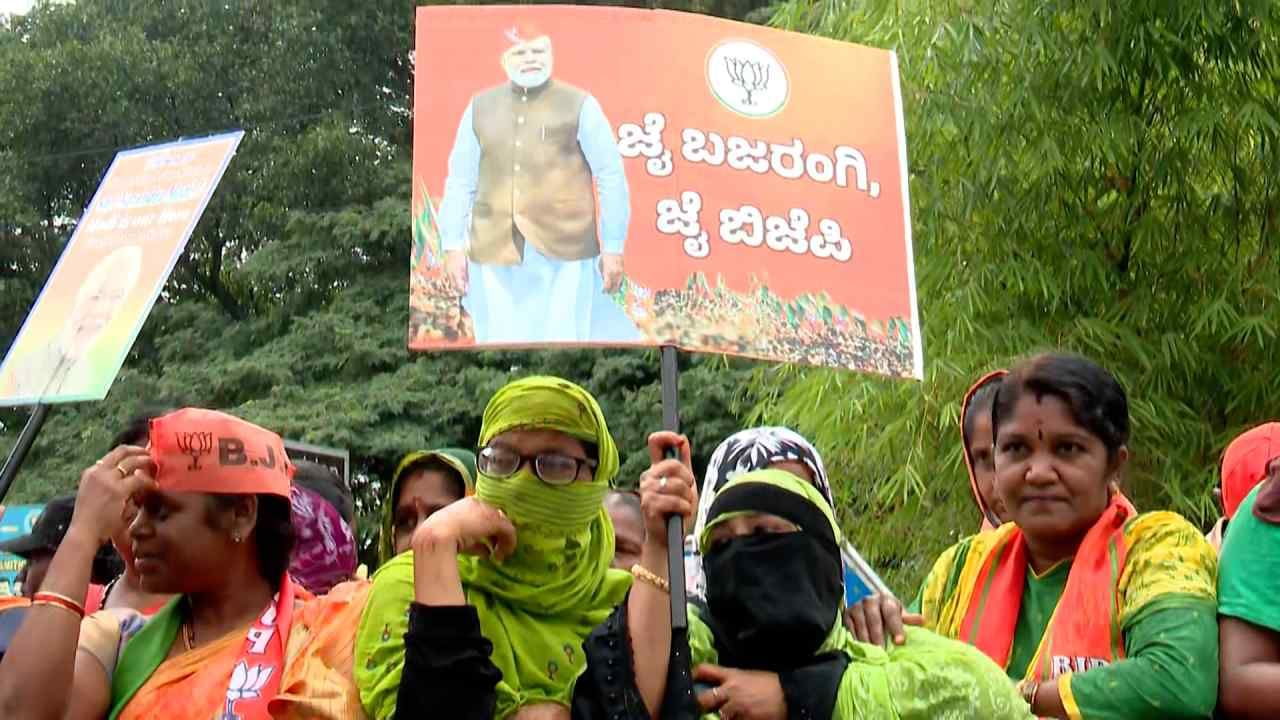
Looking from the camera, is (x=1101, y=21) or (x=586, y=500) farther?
(x=1101, y=21)

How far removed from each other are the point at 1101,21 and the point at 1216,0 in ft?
1.71

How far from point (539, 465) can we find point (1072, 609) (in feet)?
3.66

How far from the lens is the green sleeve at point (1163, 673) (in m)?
3.08

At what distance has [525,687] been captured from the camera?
10.5 ft

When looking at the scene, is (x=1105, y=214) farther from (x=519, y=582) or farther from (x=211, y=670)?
(x=211, y=670)

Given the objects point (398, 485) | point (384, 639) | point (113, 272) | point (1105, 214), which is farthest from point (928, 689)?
point (1105, 214)

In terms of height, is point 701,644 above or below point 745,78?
below

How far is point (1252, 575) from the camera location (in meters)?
3.13

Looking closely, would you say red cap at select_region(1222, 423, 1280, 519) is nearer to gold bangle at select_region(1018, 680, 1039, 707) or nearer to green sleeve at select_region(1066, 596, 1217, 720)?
green sleeve at select_region(1066, 596, 1217, 720)

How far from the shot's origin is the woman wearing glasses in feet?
9.62

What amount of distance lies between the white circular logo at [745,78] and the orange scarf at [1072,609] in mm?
1102

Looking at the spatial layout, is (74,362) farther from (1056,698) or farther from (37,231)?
(37,231)

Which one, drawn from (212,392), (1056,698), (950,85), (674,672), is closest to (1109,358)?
(950,85)

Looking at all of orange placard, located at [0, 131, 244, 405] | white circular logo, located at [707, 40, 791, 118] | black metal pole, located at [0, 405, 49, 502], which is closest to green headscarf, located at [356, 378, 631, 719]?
white circular logo, located at [707, 40, 791, 118]
